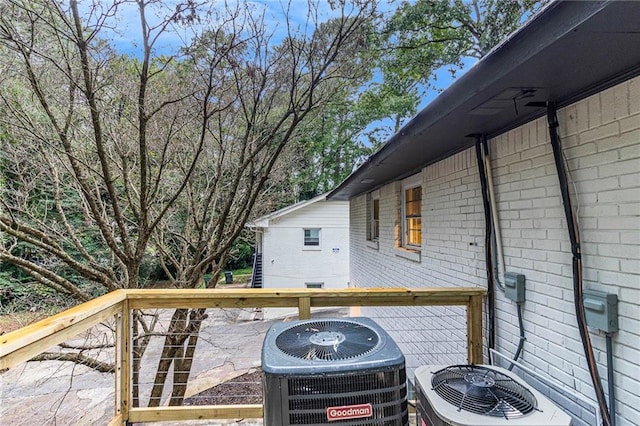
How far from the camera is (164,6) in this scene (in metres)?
3.67

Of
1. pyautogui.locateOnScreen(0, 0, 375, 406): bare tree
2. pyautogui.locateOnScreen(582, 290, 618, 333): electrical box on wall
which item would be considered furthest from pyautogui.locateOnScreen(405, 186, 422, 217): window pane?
pyautogui.locateOnScreen(582, 290, 618, 333): electrical box on wall

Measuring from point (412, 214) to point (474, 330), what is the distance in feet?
9.19

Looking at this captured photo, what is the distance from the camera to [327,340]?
1761mm

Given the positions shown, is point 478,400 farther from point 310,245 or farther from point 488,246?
point 310,245

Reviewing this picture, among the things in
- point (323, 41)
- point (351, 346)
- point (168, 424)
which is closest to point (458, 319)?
point (351, 346)

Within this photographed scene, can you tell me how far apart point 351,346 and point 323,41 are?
416cm

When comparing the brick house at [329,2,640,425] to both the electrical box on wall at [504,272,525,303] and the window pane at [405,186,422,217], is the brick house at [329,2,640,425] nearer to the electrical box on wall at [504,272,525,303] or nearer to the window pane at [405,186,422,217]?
the electrical box on wall at [504,272,525,303]

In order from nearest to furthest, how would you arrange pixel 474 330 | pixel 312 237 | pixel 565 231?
1. pixel 565 231
2. pixel 474 330
3. pixel 312 237

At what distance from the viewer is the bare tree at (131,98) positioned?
3.75m

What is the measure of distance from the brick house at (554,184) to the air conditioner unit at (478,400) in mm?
549

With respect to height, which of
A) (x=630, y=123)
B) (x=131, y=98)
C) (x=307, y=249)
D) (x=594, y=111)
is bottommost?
(x=307, y=249)

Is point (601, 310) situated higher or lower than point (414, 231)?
lower

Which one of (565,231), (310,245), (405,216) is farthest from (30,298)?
(310,245)

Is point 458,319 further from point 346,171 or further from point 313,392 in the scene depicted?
point 346,171
